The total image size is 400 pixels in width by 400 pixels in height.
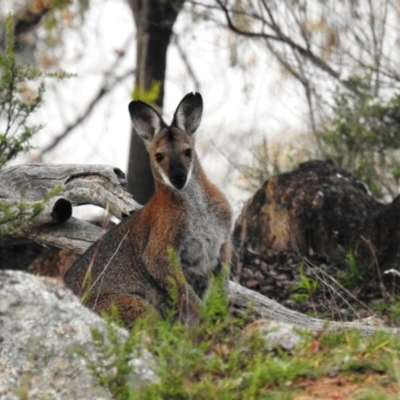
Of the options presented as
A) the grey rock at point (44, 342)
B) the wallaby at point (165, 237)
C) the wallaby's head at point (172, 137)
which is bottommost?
the grey rock at point (44, 342)

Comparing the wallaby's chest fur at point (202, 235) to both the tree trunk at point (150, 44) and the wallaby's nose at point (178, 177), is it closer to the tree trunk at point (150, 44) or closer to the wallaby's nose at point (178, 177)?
the wallaby's nose at point (178, 177)

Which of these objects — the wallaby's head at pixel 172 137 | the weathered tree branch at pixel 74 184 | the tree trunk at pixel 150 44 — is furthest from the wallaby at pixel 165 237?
the tree trunk at pixel 150 44

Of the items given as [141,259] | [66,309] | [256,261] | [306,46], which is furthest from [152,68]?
[66,309]

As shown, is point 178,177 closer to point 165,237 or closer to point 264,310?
point 165,237

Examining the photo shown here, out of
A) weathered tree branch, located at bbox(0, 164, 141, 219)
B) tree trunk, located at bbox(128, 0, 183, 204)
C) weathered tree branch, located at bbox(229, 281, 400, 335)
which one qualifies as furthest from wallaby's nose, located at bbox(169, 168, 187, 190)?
tree trunk, located at bbox(128, 0, 183, 204)

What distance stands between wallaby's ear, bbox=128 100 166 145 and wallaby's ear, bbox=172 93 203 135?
146 millimetres

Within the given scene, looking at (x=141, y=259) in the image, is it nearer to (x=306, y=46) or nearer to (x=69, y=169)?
(x=69, y=169)

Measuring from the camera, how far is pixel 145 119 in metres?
7.75

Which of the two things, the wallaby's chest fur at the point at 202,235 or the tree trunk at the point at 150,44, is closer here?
the wallaby's chest fur at the point at 202,235

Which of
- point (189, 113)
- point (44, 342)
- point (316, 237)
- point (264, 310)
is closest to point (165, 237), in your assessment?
point (264, 310)

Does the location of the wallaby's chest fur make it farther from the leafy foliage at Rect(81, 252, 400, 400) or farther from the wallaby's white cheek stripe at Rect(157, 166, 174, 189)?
the leafy foliage at Rect(81, 252, 400, 400)

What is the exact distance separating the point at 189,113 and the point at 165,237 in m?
1.16

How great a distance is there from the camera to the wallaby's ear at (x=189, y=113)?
24.8 feet

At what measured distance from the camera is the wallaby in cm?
711
